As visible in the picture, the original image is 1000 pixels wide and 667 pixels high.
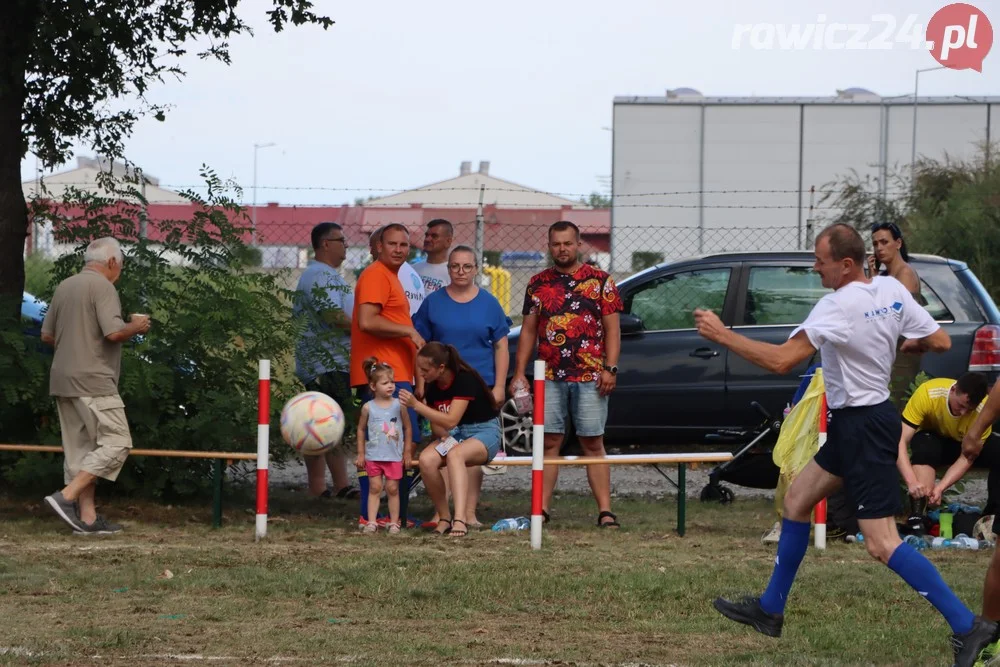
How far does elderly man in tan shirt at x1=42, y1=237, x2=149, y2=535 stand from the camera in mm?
9367

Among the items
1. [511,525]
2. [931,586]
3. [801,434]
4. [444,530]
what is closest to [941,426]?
[801,434]

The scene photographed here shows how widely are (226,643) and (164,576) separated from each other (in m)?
1.70

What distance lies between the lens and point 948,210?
20953mm

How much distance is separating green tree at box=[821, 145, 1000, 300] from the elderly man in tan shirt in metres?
10.9

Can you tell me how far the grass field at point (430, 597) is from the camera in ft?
19.9

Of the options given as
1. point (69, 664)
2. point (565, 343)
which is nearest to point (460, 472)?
point (565, 343)

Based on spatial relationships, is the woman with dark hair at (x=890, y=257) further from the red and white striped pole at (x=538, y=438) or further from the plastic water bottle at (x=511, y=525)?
the plastic water bottle at (x=511, y=525)

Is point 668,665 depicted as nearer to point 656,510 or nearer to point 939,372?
point 656,510

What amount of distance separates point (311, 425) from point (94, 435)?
141cm

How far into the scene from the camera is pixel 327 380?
10922 millimetres

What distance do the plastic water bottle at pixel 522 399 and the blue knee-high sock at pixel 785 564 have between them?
11.4 feet

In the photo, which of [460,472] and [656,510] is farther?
[656,510]

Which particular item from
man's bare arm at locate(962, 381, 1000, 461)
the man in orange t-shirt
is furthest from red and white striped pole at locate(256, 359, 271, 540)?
man's bare arm at locate(962, 381, 1000, 461)

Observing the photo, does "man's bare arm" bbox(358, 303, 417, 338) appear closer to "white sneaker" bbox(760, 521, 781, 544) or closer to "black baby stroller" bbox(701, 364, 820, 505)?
"black baby stroller" bbox(701, 364, 820, 505)
